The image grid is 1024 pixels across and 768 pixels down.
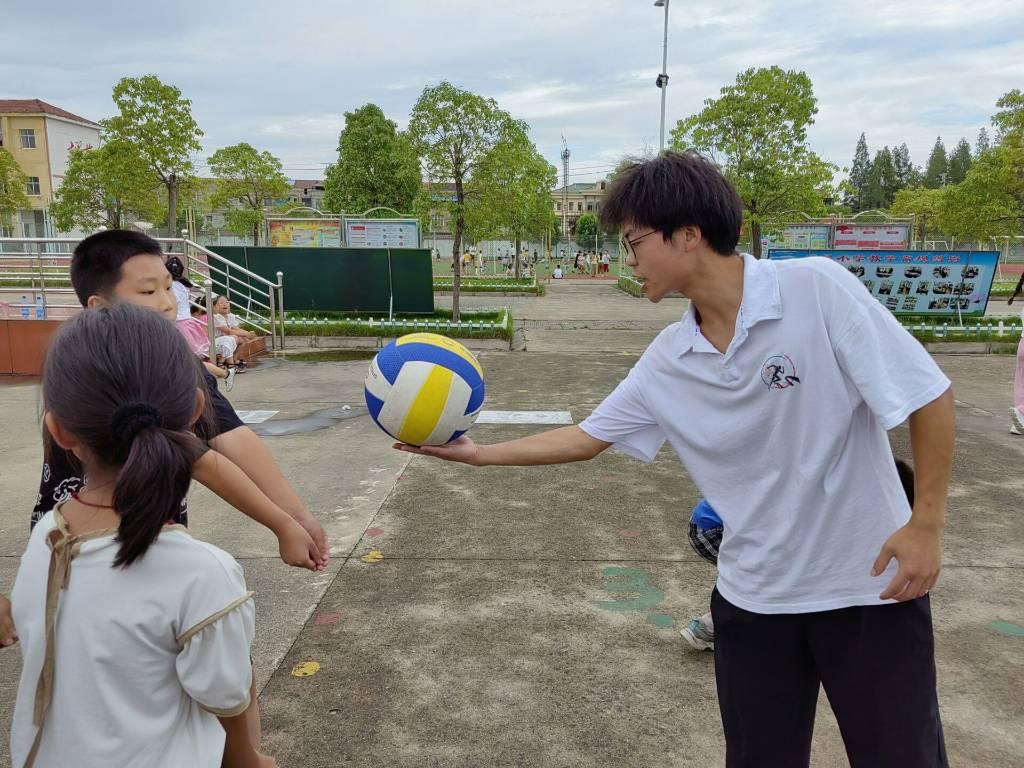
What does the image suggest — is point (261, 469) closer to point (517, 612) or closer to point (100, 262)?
point (100, 262)

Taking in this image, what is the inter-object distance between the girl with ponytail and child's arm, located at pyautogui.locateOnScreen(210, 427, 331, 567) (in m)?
0.75

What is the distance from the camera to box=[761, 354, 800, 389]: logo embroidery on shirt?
171cm

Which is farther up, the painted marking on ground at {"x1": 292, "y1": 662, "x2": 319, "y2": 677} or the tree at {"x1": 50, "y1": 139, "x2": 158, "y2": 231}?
the tree at {"x1": 50, "y1": 139, "x2": 158, "y2": 231}

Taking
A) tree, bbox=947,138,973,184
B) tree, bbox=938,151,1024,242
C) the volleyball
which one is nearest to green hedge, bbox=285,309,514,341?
the volleyball

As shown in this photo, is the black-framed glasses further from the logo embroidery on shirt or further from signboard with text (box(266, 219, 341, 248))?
signboard with text (box(266, 219, 341, 248))

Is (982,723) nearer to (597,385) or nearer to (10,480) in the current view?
(10,480)

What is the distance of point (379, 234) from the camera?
739 inches

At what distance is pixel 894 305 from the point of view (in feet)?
52.6

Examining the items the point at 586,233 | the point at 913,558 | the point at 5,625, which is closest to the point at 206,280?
the point at 5,625

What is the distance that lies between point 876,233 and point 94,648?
22.8m

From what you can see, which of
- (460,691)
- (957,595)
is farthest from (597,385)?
(460,691)

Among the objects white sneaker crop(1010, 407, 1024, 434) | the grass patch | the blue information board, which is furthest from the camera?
the blue information board

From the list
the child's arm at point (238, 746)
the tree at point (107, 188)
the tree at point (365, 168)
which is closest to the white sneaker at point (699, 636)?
the child's arm at point (238, 746)

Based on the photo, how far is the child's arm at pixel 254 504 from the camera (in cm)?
178
